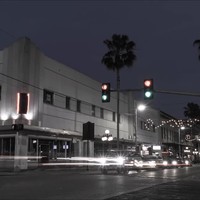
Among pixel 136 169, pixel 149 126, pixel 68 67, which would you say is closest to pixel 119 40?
pixel 68 67

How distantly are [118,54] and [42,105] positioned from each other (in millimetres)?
11964

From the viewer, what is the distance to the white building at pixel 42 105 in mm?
33688

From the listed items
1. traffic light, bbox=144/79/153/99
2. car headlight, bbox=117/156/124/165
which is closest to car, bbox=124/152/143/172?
car headlight, bbox=117/156/124/165

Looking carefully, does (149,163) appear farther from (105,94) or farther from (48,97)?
(105,94)

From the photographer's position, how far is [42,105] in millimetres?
35875

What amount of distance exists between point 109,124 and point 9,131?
19.9 metres

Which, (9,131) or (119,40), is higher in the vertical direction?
(119,40)

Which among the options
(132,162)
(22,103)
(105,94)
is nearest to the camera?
(105,94)

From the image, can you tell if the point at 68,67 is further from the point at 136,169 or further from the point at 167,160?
the point at 167,160

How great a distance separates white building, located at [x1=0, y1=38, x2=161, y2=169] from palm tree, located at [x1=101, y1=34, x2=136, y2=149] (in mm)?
3521

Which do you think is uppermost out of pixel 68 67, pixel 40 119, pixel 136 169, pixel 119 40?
pixel 119 40

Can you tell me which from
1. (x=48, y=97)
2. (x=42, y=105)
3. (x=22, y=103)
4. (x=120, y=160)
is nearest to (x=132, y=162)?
(x=120, y=160)

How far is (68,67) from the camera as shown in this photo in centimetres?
4112

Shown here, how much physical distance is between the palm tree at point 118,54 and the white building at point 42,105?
3.52 meters
